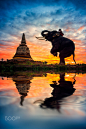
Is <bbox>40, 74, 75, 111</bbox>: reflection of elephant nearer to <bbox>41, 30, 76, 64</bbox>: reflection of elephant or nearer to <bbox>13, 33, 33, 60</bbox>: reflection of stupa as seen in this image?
<bbox>41, 30, 76, 64</bbox>: reflection of elephant

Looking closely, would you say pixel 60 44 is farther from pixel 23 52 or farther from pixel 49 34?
pixel 23 52

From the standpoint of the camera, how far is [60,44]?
24406 millimetres

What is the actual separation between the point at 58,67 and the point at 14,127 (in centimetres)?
2405

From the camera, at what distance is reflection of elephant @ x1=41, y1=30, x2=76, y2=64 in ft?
78.8

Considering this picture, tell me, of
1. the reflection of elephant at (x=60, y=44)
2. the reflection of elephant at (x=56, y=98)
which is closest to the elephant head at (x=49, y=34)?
Answer: the reflection of elephant at (x=60, y=44)

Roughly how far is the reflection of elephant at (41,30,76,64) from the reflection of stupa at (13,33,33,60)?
14274 mm

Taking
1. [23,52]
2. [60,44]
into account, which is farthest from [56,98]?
[23,52]

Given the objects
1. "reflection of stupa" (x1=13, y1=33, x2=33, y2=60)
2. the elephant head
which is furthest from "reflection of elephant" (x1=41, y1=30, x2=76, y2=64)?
"reflection of stupa" (x1=13, y1=33, x2=33, y2=60)

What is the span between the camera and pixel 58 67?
983 inches

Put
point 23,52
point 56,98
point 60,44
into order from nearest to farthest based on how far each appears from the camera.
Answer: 1. point 56,98
2. point 60,44
3. point 23,52

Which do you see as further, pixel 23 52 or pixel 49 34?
pixel 23 52

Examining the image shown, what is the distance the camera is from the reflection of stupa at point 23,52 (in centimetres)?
3713

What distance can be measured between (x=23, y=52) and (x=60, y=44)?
18035 mm

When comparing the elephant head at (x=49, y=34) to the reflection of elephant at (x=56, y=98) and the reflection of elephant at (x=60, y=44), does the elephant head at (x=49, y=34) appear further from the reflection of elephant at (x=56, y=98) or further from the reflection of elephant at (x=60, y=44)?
the reflection of elephant at (x=56, y=98)
